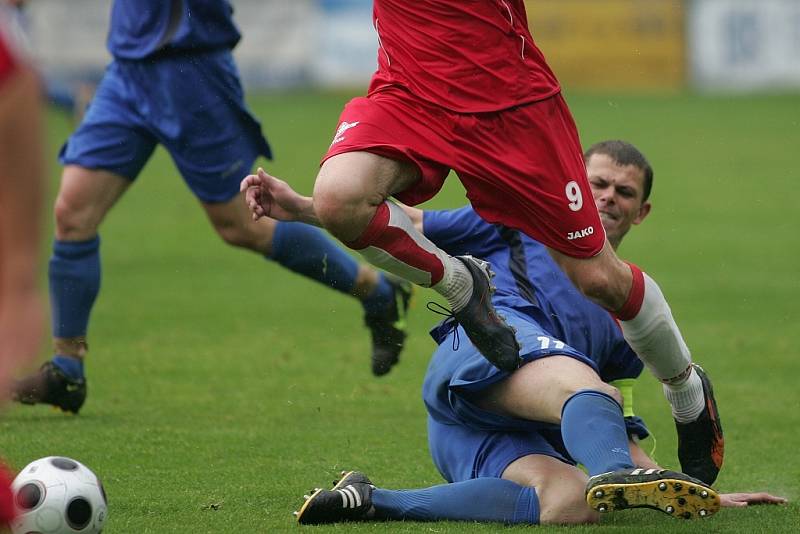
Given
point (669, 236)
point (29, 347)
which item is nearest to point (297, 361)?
point (29, 347)

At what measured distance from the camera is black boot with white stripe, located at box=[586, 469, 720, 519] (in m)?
3.66

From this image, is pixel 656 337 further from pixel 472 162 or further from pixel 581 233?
pixel 472 162

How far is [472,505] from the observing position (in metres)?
4.22

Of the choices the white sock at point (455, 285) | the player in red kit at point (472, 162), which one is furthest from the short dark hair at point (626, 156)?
the white sock at point (455, 285)

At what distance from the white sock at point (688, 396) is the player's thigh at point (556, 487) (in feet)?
1.63

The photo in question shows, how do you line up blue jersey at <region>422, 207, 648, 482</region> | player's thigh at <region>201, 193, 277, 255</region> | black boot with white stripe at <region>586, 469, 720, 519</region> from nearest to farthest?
black boot with white stripe at <region>586, 469, 720, 519</region>, blue jersey at <region>422, 207, 648, 482</region>, player's thigh at <region>201, 193, 277, 255</region>

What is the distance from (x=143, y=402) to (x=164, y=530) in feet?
7.09

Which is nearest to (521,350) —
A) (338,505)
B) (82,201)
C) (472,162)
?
(472,162)

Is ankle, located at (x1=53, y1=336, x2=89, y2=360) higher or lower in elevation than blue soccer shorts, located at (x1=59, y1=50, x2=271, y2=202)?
lower

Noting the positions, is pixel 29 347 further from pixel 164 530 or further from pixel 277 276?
pixel 277 276

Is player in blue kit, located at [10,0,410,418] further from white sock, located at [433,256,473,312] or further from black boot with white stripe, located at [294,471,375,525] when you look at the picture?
white sock, located at [433,256,473,312]

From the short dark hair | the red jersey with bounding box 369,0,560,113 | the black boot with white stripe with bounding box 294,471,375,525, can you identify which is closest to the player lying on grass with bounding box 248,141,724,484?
the short dark hair

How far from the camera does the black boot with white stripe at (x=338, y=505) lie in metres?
4.20

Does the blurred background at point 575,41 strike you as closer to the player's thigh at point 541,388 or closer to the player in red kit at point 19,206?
the player's thigh at point 541,388
